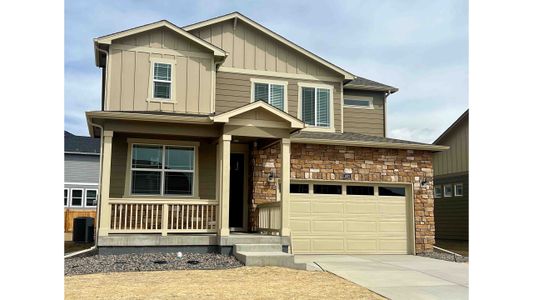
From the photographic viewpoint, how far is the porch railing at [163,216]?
11.1 m

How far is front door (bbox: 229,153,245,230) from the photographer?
13.5 meters

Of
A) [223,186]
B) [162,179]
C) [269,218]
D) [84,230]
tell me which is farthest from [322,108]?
[84,230]

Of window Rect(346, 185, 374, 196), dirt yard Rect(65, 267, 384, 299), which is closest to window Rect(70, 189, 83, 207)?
window Rect(346, 185, 374, 196)

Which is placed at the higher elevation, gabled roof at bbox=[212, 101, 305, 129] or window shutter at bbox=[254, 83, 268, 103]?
window shutter at bbox=[254, 83, 268, 103]

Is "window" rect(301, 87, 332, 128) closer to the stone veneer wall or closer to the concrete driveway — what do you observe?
the stone veneer wall

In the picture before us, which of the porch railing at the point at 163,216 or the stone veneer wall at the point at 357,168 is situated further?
the stone veneer wall at the point at 357,168

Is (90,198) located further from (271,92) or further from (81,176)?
(271,92)

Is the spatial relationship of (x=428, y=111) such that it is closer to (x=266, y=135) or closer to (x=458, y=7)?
(x=266, y=135)

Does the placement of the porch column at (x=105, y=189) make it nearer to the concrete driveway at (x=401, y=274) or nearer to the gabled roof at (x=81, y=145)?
the concrete driveway at (x=401, y=274)

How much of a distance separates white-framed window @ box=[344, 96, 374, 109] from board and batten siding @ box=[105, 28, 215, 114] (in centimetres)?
477

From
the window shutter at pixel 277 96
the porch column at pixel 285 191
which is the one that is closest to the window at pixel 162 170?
the porch column at pixel 285 191

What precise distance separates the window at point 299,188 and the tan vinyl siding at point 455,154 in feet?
26.0

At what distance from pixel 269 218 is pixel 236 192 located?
174 centimetres
